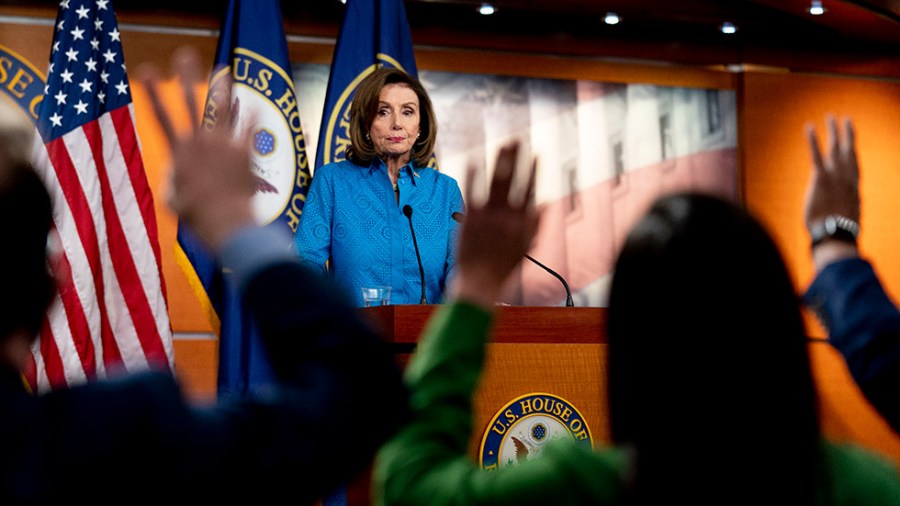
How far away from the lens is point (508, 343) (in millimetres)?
2459

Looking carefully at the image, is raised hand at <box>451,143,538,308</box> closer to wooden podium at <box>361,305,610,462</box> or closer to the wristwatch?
the wristwatch

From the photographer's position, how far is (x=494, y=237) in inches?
35.2

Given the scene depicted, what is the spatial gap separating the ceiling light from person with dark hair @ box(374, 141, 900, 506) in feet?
17.7

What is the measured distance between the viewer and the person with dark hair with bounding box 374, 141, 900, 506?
78 cm

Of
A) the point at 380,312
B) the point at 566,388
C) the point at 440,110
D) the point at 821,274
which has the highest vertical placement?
the point at 440,110

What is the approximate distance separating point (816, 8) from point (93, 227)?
13.3 feet

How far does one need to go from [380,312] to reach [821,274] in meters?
1.52

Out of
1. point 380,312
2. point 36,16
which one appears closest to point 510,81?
point 36,16

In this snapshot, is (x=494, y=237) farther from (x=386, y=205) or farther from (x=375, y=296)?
(x=386, y=205)

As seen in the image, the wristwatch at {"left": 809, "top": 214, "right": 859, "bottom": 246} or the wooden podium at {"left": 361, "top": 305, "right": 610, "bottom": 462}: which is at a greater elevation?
the wristwatch at {"left": 809, "top": 214, "right": 859, "bottom": 246}

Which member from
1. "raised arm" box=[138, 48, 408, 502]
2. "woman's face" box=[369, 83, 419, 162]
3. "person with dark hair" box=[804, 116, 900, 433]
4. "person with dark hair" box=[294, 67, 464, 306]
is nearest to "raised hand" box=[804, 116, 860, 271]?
"person with dark hair" box=[804, 116, 900, 433]

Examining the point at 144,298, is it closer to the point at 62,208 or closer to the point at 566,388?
the point at 62,208

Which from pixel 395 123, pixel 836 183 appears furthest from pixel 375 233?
pixel 836 183

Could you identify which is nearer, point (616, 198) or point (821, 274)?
point (821, 274)
